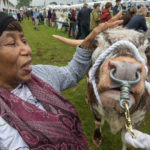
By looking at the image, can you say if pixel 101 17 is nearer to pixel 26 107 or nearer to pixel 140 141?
pixel 26 107

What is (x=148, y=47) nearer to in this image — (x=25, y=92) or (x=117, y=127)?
(x=117, y=127)

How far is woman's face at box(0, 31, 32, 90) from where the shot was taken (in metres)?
1.32

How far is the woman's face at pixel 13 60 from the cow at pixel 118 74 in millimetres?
736

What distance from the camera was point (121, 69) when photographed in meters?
1.35

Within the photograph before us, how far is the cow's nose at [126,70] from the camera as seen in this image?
134cm

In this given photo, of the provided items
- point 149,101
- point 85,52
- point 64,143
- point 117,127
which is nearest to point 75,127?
point 64,143

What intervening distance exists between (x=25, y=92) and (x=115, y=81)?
0.85 metres

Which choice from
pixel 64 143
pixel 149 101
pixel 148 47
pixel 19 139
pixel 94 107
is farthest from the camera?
pixel 94 107

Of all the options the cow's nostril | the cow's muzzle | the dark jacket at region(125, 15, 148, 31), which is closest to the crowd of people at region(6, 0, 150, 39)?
the dark jacket at region(125, 15, 148, 31)

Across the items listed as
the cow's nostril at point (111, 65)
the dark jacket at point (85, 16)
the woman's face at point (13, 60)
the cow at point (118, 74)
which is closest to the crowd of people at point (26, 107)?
the woman's face at point (13, 60)

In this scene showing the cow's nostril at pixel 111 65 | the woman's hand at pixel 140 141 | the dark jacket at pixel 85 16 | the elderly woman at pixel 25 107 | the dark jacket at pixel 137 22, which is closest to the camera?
the woman's hand at pixel 140 141

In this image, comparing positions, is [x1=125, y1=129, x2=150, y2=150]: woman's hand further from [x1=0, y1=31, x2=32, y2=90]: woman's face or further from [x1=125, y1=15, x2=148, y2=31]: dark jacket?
[x1=125, y1=15, x2=148, y2=31]: dark jacket

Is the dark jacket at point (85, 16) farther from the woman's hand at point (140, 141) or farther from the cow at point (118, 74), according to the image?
the woman's hand at point (140, 141)

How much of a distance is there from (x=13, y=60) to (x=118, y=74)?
914mm
